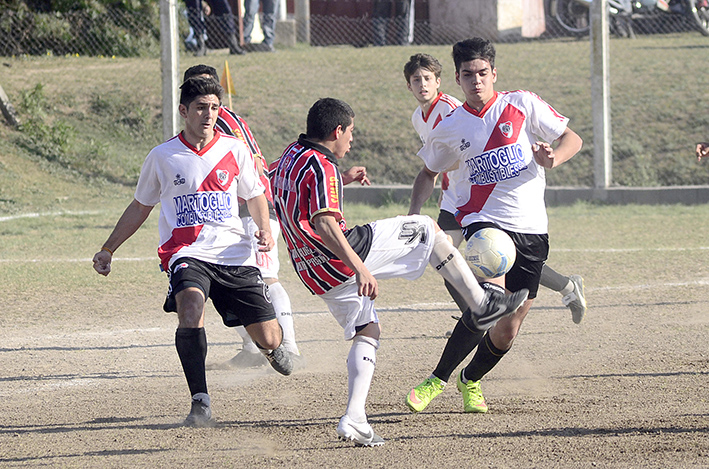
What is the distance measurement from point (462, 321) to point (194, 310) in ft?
4.71

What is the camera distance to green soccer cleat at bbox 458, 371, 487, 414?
5.14 metres

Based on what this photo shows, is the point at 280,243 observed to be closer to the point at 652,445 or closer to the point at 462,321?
the point at 462,321

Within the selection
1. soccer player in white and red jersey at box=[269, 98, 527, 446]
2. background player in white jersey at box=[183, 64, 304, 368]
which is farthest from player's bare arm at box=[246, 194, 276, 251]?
background player in white jersey at box=[183, 64, 304, 368]

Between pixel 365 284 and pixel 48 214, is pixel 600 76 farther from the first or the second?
pixel 365 284

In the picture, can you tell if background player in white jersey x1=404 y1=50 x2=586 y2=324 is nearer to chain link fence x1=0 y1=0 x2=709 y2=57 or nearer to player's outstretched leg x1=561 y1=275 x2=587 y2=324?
player's outstretched leg x1=561 y1=275 x2=587 y2=324

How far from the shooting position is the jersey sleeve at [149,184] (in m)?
5.26

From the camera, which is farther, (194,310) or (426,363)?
(426,363)

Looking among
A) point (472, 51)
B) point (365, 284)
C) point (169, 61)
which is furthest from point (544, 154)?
point (169, 61)

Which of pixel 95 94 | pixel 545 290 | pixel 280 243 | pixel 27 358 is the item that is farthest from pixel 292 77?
pixel 27 358

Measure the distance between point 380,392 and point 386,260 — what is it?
1082mm

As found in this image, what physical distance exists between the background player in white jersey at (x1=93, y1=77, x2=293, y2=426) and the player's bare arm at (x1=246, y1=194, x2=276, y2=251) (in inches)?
4.0

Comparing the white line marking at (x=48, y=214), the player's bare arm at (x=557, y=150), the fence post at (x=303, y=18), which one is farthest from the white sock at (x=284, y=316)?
the fence post at (x=303, y=18)

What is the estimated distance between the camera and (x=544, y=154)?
5059 mm

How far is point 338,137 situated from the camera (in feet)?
15.6
